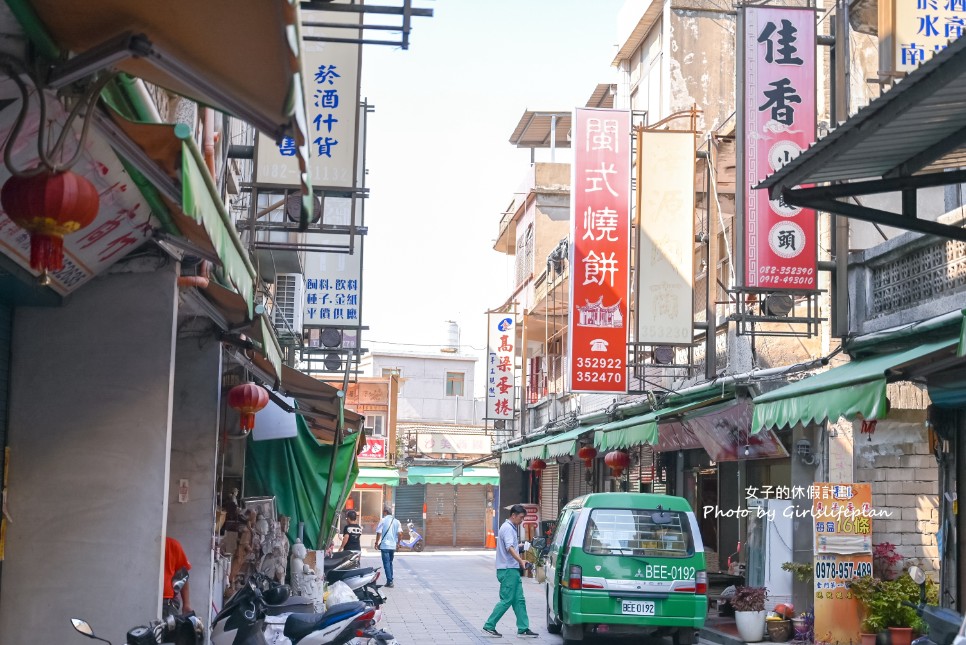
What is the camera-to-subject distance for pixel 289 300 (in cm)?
2267

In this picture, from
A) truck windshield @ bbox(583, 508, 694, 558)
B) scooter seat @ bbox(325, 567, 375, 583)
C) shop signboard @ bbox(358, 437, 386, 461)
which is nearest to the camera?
scooter seat @ bbox(325, 567, 375, 583)

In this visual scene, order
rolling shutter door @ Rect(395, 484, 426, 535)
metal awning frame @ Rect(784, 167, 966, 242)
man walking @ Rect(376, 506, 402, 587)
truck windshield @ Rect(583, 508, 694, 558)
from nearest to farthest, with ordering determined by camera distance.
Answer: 1. metal awning frame @ Rect(784, 167, 966, 242)
2. truck windshield @ Rect(583, 508, 694, 558)
3. man walking @ Rect(376, 506, 402, 587)
4. rolling shutter door @ Rect(395, 484, 426, 535)

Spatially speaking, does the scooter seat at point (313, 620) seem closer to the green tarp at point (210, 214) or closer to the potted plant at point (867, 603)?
the green tarp at point (210, 214)

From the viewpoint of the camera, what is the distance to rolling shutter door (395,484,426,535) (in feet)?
158

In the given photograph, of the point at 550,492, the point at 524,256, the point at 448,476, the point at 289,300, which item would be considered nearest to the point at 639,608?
the point at 289,300

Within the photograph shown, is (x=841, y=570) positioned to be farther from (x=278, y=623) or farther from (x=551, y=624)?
(x=278, y=623)

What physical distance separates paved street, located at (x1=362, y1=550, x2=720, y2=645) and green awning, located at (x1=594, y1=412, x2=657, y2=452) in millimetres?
3355

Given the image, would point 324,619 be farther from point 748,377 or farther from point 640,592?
point 748,377

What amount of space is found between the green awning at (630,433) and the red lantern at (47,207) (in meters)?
15.0

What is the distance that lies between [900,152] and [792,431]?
30.8 feet

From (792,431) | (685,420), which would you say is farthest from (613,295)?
(792,431)

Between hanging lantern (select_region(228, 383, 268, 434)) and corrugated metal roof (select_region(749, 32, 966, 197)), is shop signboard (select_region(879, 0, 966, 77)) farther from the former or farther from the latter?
hanging lantern (select_region(228, 383, 268, 434))

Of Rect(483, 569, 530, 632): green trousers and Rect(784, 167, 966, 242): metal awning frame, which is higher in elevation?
Rect(784, 167, 966, 242): metal awning frame

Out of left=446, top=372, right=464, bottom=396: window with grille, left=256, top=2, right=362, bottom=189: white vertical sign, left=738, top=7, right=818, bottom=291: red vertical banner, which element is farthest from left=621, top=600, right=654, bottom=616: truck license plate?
left=446, top=372, right=464, bottom=396: window with grille
